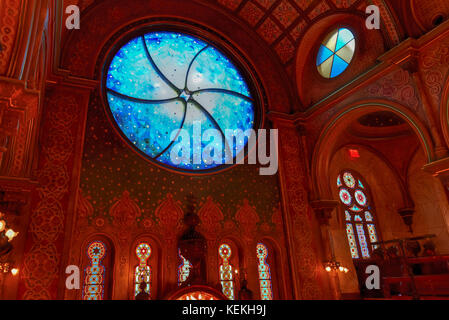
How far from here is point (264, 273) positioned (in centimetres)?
927

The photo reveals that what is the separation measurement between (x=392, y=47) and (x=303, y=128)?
351cm

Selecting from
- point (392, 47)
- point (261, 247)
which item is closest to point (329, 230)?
point (261, 247)

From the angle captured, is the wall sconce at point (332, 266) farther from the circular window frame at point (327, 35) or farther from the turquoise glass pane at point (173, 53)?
the turquoise glass pane at point (173, 53)

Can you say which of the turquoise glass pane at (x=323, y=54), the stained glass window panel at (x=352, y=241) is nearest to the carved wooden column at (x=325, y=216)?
the stained glass window panel at (x=352, y=241)

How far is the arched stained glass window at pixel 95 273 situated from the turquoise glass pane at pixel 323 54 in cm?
861

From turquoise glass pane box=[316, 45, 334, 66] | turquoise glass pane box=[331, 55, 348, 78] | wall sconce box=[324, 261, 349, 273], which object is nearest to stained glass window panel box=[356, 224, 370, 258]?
wall sconce box=[324, 261, 349, 273]

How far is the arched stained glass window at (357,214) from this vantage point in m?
12.9

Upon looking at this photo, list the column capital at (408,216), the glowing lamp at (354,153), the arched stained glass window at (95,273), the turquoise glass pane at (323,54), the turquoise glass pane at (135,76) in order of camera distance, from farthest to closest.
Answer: the glowing lamp at (354,153)
the column capital at (408,216)
the turquoise glass pane at (323,54)
the turquoise glass pane at (135,76)
the arched stained glass window at (95,273)

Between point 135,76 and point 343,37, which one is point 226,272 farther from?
point 343,37

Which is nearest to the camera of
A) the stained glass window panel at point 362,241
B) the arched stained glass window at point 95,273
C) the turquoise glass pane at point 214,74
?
the arched stained glass window at point 95,273

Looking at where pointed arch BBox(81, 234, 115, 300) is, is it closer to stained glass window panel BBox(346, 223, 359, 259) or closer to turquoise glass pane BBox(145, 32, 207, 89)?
turquoise glass pane BBox(145, 32, 207, 89)

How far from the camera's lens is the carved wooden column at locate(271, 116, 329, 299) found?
924cm

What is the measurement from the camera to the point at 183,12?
10.7 m

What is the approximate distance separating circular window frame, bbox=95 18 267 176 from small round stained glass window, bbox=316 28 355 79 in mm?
2121
